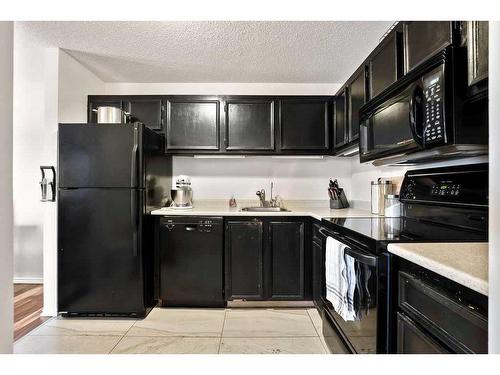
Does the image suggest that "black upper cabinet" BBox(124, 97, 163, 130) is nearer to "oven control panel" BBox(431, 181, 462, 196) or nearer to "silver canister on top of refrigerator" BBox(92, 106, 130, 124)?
"silver canister on top of refrigerator" BBox(92, 106, 130, 124)

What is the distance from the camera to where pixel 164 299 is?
2.57 m

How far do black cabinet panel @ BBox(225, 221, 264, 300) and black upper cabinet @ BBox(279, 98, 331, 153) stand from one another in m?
0.97

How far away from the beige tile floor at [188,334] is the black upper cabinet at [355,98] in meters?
1.65

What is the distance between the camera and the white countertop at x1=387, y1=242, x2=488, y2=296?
2.13 ft

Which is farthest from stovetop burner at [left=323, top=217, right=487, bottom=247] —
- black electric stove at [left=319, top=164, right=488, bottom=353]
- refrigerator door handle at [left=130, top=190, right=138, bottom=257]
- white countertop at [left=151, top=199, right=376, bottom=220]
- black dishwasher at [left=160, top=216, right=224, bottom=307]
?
refrigerator door handle at [left=130, top=190, right=138, bottom=257]

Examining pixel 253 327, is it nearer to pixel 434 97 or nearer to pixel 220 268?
pixel 220 268

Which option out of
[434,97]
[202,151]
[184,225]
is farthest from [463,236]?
[202,151]

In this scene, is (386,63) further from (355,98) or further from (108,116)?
(108,116)

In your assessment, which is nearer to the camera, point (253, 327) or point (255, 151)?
point (253, 327)

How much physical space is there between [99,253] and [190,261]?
0.78 m

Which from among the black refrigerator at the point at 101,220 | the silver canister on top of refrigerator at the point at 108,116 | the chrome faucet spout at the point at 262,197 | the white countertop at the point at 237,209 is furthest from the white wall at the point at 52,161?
the chrome faucet spout at the point at 262,197

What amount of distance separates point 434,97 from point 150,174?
7.26 feet

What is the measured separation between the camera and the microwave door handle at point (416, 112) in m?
1.23

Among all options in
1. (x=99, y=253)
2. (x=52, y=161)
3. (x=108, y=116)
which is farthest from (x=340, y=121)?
(x=52, y=161)
